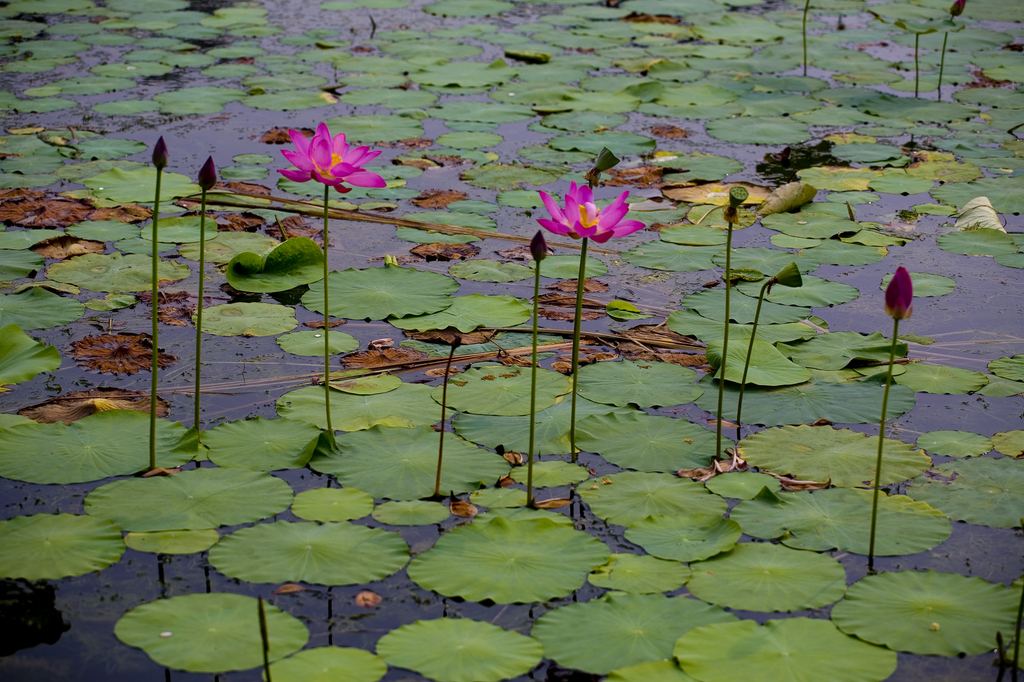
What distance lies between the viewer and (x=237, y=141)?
493 cm

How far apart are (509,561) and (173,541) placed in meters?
0.76

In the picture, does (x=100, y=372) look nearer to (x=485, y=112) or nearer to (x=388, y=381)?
(x=388, y=381)

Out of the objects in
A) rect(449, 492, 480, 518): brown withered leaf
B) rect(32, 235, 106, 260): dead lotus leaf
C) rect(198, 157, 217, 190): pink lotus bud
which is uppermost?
rect(198, 157, 217, 190): pink lotus bud

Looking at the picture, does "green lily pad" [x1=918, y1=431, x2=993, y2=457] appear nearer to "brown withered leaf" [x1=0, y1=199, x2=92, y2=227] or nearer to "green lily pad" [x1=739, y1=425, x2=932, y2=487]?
"green lily pad" [x1=739, y1=425, x2=932, y2=487]

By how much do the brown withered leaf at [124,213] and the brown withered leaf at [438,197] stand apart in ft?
3.74

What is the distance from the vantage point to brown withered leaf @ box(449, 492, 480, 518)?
2.29 metres

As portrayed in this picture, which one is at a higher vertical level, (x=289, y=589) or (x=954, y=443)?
(x=954, y=443)

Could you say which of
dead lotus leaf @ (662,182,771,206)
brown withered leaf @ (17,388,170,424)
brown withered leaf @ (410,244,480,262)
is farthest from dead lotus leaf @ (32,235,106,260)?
dead lotus leaf @ (662,182,771,206)

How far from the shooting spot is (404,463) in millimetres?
2455

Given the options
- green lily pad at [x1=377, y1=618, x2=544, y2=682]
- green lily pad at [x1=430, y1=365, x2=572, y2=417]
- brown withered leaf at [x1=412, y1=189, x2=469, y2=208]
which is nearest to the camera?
green lily pad at [x1=377, y1=618, x2=544, y2=682]

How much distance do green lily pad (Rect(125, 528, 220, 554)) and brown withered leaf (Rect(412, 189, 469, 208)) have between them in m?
2.30

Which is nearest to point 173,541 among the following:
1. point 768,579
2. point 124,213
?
point 768,579

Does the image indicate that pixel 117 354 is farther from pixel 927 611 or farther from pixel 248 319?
pixel 927 611

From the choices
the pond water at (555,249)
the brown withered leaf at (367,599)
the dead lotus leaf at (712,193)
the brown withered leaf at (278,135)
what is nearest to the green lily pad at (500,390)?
the pond water at (555,249)
